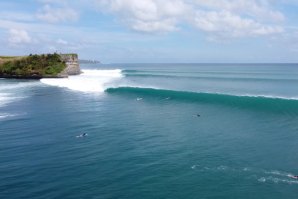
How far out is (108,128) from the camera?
97.5 ft

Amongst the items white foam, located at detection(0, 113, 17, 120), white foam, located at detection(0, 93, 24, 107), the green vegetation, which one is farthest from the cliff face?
white foam, located at detection(0, 113, 17, 120)

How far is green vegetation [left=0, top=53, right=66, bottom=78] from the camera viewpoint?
285 ft

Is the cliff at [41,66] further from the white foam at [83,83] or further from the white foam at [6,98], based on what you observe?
the white foam at [6,98]

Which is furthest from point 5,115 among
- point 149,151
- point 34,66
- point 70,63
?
point 70,63

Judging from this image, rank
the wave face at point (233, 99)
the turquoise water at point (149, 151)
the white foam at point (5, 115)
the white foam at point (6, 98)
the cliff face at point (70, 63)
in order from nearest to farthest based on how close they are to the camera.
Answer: the turquoise water at point (149, 151) < the white foam at point (5, 115) < the wave face at point (233, 99) < the white foam at point (6, 98) < the cliff face at point (70, 63)

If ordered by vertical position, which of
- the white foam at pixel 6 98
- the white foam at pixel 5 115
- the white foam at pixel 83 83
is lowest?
the white foam at pixel 5 115

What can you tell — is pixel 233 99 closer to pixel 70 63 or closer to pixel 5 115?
pixel 5 115

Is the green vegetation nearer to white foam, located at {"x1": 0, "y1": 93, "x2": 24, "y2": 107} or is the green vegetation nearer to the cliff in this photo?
the cliff

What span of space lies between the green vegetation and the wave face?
3383cm

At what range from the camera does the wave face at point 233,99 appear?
40.0 meters

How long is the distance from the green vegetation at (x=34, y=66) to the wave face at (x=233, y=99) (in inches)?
1332

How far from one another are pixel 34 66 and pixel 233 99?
190ft

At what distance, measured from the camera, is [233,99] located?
4600 centimetres

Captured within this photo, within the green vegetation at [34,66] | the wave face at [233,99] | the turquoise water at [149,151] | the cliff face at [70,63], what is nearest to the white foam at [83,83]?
the wave face at [233,99]
